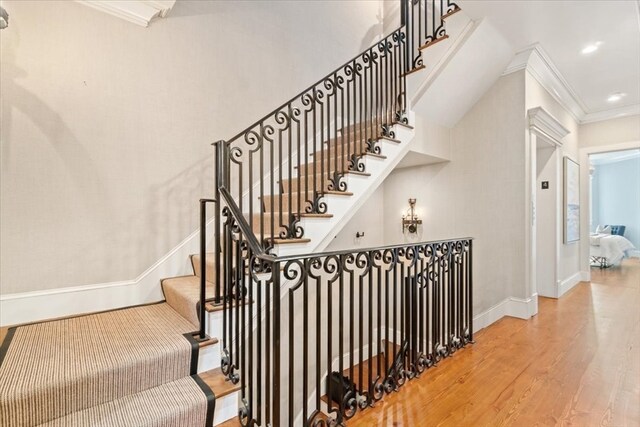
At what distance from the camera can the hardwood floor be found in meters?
1.74

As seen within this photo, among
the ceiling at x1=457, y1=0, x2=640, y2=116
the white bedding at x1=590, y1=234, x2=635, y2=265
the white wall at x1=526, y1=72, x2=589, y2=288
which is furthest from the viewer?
the white bedding at x1=590, y1=234, x2=635, y2=265

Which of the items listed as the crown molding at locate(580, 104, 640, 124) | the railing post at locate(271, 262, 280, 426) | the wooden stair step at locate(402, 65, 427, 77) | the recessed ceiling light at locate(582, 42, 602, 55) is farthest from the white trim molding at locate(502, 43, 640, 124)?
the railing post at locate(271, 262, 280, 426)

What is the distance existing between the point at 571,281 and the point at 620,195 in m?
6.47

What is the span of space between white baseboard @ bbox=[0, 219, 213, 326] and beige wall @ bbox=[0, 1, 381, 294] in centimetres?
6

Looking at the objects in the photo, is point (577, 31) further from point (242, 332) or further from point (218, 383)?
point (218, 383)

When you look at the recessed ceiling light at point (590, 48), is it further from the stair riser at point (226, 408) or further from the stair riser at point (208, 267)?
the stair riser at point (226, 408)

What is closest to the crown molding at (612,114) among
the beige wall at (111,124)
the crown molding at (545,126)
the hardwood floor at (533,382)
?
the crown molding at (545,126)

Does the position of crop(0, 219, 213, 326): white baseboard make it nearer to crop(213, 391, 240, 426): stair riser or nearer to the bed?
crop(213, 391, 240, 426): stair riser

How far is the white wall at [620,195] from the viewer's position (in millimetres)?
8656

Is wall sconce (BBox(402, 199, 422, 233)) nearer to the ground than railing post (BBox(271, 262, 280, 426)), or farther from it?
farther from it

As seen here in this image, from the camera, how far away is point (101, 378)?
60.4 inches

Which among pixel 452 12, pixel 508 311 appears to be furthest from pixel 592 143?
pixel 452 12

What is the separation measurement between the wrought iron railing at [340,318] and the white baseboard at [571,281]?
9.35 ft

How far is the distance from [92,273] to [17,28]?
186cm
